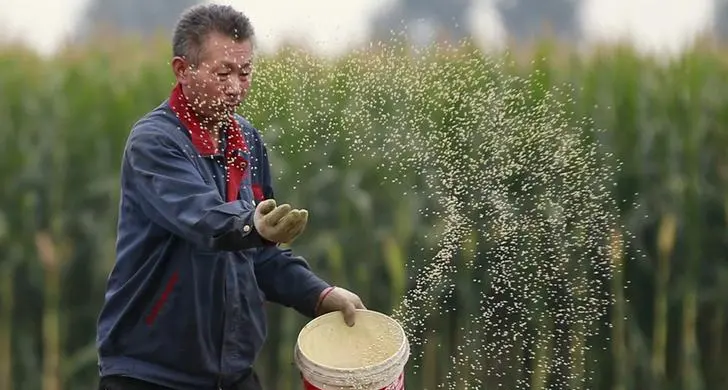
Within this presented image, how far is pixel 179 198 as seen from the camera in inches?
91.3

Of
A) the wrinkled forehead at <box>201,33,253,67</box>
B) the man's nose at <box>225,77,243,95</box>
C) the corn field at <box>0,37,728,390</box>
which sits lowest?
the corn field at <box>0,37,728,390</box>

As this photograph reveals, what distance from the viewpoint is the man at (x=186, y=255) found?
2453 millimetres

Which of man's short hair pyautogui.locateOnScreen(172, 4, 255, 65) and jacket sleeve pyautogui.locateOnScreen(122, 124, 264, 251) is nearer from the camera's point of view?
jacket sleeve pyautogui.locateOnScreen(122, 124, 264, 251)

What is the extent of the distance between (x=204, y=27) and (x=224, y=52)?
0.08m

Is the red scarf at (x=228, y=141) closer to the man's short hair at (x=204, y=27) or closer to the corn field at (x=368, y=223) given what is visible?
the man's short hair at (x=204, y=27)

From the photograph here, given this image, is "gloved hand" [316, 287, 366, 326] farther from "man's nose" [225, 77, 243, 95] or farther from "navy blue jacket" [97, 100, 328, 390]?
"man's nose" [225, 77, 243, 95]

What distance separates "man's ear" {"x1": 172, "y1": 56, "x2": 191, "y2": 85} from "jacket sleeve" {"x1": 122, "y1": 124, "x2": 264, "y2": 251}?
0.13 metres

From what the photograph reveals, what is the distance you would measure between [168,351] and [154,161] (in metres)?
0.40

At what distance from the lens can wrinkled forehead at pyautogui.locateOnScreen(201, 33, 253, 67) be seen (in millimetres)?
2465

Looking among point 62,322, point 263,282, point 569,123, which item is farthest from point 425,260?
point 263,282

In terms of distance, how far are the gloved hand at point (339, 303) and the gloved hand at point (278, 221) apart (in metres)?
0.55

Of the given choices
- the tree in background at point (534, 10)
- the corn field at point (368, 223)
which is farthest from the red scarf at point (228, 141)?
the tree in background at point (534, 10)

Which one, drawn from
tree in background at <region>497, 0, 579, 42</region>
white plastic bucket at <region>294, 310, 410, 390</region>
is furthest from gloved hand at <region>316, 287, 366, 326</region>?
tree in background at <region>497, 0, 579, 42</region>

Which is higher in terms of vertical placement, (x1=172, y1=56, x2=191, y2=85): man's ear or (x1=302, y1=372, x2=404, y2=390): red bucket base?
(x1=172, y1=56, x2=191, y2=85): man's ear
